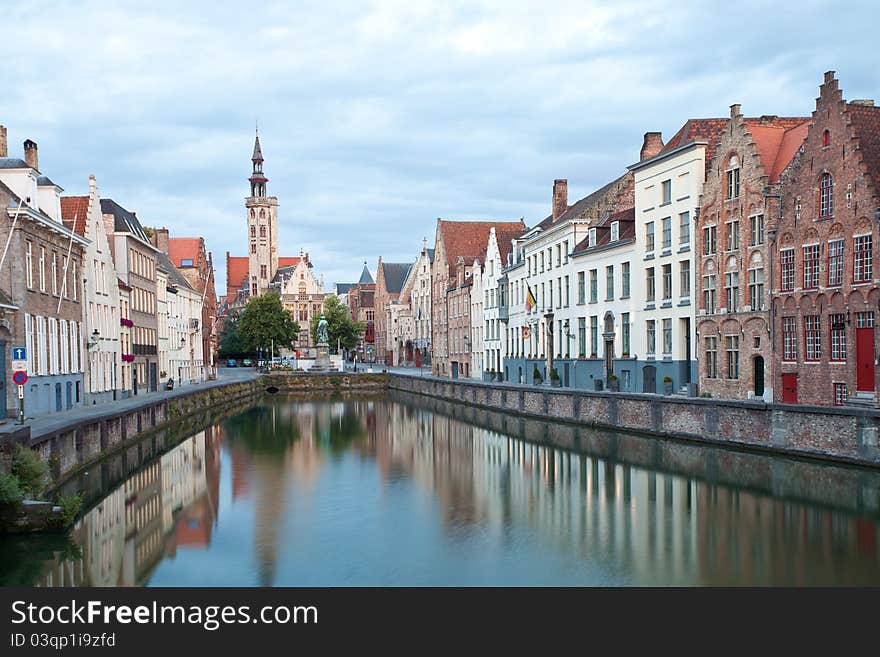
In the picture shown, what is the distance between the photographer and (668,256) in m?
41.7

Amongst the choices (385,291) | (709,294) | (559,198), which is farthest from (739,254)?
(385,291)

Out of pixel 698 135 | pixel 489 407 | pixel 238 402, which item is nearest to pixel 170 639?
pixel 698 135

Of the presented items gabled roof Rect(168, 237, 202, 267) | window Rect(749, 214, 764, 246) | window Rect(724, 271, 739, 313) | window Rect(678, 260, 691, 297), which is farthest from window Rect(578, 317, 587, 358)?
gabled roof Rect(168, 237, 202, 267)

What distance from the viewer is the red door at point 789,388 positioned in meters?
32.6

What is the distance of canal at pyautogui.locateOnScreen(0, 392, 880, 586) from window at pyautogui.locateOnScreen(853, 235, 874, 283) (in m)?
6.82

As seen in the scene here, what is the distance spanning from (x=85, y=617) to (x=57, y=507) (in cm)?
547

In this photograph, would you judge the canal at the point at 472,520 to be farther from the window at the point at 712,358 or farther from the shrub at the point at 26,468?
the window at the point at 712,358

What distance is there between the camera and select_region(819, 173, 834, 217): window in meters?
31.0

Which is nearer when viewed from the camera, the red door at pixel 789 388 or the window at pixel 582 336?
the red door at pixel 789 388

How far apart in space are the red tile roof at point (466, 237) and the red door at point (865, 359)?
54876 millimetres

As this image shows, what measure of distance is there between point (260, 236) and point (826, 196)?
4972 inches

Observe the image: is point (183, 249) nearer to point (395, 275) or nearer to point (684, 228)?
point (395, 275)

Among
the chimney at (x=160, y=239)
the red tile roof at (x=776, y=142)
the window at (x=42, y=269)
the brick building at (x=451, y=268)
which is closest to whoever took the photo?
the window at (x=42, y=269)

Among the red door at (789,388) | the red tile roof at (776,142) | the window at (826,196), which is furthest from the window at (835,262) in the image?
the red tile roof at (776,142)
